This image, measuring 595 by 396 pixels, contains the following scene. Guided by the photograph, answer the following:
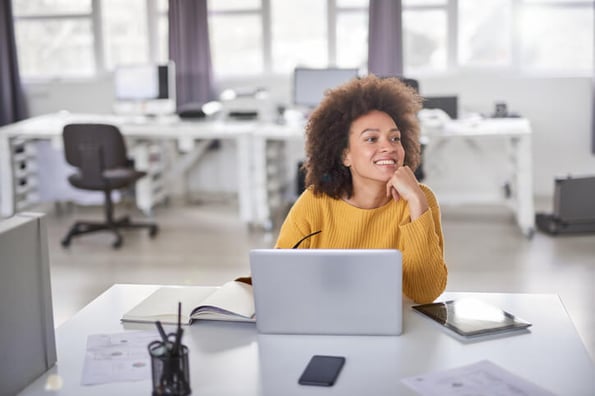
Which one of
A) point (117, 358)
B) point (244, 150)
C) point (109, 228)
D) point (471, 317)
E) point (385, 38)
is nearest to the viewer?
point (117, 358)

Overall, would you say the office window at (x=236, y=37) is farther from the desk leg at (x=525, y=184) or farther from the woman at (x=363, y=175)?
the woman at (x=363, y=175)

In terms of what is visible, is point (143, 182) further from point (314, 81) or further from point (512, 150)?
point (512, 150)

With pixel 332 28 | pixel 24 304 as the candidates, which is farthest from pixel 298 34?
pixel 24 304

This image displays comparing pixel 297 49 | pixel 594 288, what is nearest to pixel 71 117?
pixel 297 49

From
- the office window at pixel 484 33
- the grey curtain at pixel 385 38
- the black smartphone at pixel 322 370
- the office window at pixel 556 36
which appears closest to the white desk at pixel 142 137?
the grey curtain at pixel 385 38

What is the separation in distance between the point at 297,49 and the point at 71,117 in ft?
5.94

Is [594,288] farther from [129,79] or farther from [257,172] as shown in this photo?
[129,79]

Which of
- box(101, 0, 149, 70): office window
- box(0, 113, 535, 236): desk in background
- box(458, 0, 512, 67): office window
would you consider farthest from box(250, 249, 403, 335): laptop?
box(101, 0, 149, 70): office window

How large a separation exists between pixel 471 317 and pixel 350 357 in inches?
14.3

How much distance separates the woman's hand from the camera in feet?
7.02

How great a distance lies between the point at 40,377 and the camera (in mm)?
1685

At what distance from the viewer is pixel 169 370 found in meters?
1.54

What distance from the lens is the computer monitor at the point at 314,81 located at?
5.84 metres

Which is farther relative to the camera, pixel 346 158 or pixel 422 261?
pixel 346 158
